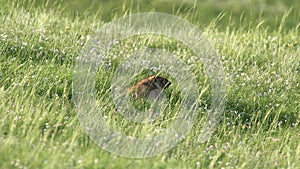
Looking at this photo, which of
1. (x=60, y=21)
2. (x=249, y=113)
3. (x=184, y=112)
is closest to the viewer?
(x=184, y=112)

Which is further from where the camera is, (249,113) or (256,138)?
(249,113)

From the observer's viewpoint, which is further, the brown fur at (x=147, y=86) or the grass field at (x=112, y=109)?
the brown fur at (x=147, y=86)

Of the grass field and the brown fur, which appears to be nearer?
the grass field

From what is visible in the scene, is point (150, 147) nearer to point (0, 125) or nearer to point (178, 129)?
point (178, 129)

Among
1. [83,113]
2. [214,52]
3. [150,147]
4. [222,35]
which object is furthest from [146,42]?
[150,147]
